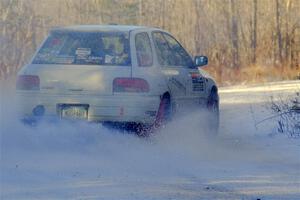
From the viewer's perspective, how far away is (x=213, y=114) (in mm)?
13609

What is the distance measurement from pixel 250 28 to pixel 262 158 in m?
33.7

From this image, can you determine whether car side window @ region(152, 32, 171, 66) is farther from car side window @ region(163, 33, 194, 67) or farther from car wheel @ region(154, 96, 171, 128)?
car wheel @ region(154, 96, 171, 128)

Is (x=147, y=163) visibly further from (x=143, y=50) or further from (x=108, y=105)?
(x=143, y=50)

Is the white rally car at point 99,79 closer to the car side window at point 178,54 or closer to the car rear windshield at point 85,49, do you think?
the car rear windshield at point 85,49

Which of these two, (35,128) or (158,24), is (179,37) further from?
(35,128)

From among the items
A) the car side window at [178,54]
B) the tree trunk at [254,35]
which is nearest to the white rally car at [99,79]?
the car side window at [178,54]

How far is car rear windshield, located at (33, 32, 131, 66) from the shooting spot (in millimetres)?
11531

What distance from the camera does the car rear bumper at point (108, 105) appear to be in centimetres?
1130


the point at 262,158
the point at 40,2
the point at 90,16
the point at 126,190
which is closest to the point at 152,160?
the point at 262,158

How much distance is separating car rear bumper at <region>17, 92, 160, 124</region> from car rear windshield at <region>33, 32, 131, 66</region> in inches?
18.4

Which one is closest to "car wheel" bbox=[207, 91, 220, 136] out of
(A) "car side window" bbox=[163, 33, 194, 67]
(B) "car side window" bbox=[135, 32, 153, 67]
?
(A) "car side window" bbox=[163, 33, 194, 67]

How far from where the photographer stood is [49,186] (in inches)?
321

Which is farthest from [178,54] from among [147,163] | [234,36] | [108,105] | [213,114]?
[234,36]

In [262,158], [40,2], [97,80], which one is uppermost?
[97,80]
